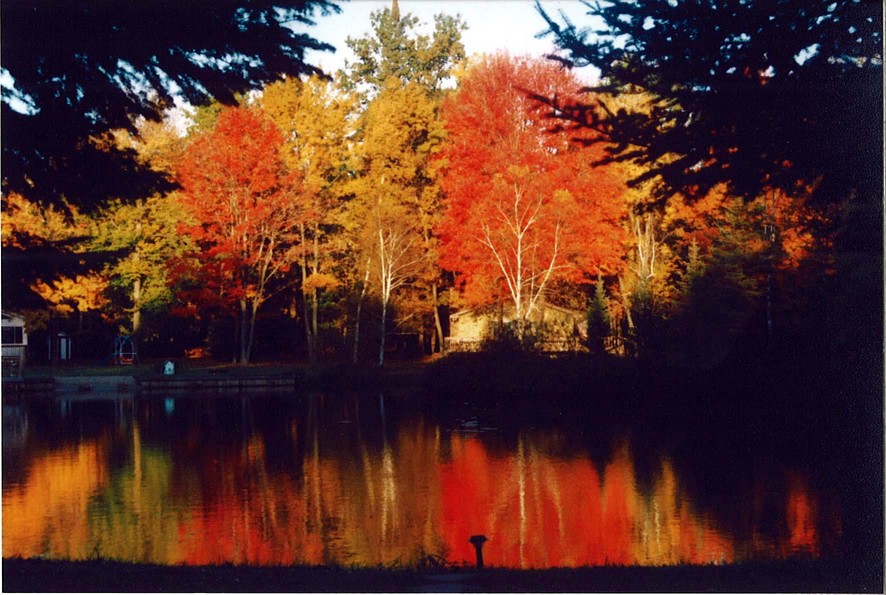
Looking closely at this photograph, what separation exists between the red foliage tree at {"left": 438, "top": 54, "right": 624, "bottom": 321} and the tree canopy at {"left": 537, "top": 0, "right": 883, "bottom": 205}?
27.0 meters

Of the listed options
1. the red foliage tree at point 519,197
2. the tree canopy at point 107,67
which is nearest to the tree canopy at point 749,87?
the tree canopy at point 107,67

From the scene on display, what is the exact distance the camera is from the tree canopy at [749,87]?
27.7ft

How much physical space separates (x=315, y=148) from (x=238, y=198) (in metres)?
3.99

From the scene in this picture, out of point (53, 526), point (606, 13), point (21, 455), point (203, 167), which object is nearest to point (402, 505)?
point (53, 526)

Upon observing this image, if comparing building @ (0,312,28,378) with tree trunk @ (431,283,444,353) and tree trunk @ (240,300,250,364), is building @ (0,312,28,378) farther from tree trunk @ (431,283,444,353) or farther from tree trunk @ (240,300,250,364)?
tree trunk @ (431,283,444,353)

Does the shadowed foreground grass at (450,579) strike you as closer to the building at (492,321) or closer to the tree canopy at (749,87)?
the tree canopy at (749,87)

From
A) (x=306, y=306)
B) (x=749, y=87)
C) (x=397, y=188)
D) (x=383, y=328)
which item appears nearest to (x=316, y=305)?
(x=306, y=306)

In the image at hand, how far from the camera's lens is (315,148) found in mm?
43969

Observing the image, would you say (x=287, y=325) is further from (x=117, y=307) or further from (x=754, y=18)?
(x=754, y=18)

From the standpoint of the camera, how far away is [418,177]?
46250 mm

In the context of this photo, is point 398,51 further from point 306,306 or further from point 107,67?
point 107,67

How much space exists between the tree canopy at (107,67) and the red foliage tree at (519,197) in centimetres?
2642

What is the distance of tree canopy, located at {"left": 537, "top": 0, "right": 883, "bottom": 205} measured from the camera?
8.44 meters

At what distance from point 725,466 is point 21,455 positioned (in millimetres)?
12992
